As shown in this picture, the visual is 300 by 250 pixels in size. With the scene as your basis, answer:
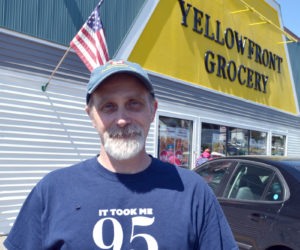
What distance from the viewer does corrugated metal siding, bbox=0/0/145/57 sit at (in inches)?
233

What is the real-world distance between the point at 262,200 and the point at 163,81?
5577 millimetres

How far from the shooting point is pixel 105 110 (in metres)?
1.71

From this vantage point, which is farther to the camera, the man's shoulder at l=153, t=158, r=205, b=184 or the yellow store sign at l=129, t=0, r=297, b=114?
the yellow store sign at l=129, t=0, r=297, b=114

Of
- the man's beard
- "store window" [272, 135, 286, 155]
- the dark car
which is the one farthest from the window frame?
"store window" [272, 135, 286, 155]

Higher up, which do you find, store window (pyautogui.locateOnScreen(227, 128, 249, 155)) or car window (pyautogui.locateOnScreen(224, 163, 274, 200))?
store window (pyautogui.locateOnScreen(227, 128, 249, 155))

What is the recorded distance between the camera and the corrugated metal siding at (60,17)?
5.92 meters

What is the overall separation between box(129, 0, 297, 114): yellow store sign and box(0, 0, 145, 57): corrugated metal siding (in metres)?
0.71

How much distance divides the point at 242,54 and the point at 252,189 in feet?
30.2

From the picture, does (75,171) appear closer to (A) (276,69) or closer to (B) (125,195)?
(B) (125,195)

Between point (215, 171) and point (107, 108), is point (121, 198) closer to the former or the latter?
point (107, 108)

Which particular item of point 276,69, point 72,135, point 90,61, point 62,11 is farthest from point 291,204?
point 276,69

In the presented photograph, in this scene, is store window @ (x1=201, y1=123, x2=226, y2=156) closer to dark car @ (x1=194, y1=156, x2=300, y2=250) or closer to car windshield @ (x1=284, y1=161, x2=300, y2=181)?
dark car @ (x1=194, y1=156, x2=300, y2=250)

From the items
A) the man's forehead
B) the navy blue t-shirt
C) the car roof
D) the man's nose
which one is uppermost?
the man's forehead

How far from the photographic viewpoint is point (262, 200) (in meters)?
3.88
